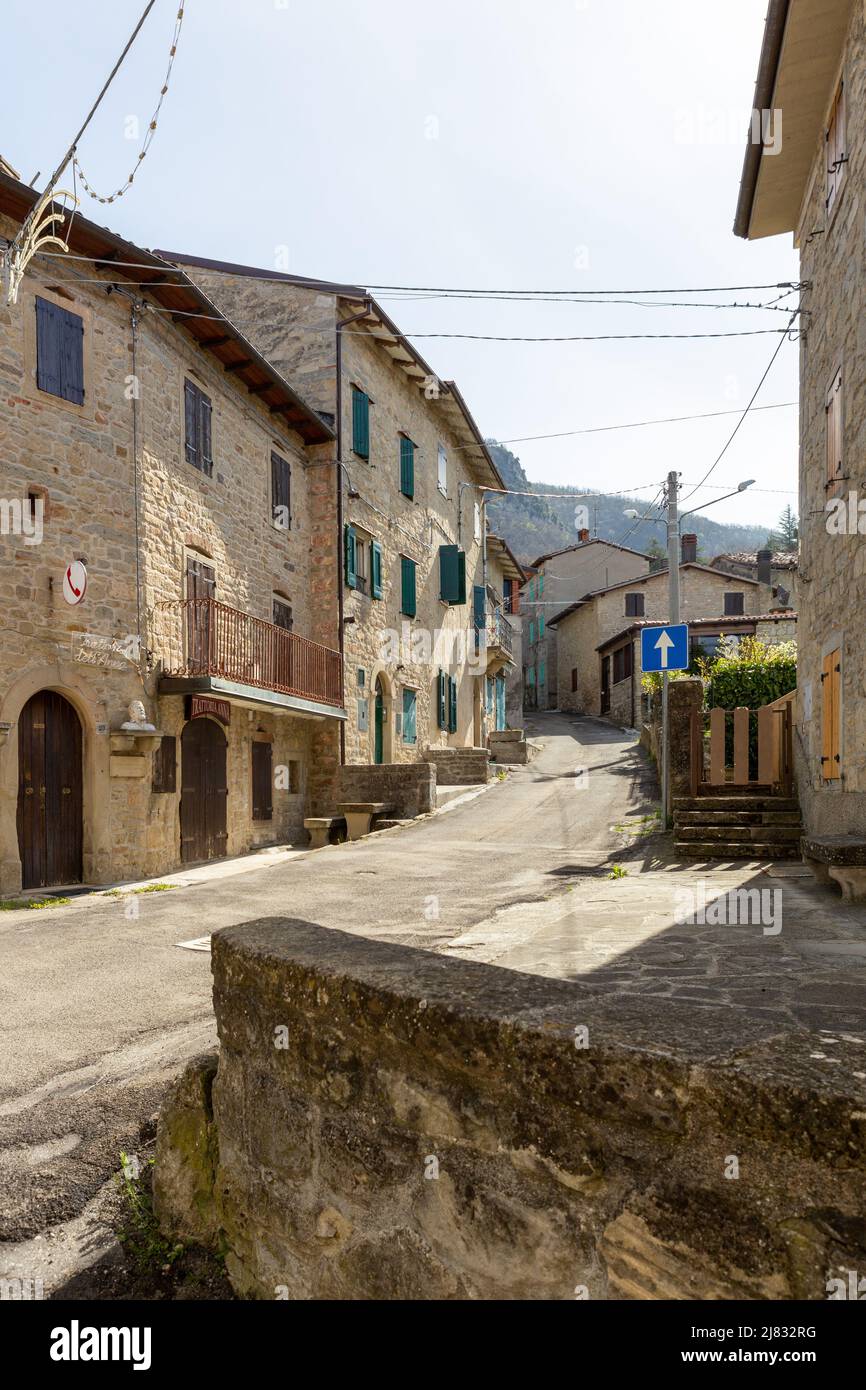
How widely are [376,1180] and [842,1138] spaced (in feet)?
3.65

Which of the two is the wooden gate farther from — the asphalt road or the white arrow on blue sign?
the asphalt road

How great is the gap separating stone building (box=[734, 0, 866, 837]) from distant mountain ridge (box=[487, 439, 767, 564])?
95.4 meters

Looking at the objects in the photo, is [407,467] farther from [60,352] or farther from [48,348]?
[48,348]

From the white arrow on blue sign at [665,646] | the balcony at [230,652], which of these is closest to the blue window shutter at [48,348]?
the balcony at [230,652]

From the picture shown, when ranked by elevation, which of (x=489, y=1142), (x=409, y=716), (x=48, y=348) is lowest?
(x=489, y=1142)

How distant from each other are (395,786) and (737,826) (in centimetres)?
747

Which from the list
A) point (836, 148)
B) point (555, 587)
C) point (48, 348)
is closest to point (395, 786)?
point (48, 348)

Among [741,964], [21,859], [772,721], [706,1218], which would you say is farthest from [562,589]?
[706,1218]

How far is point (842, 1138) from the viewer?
1327mm

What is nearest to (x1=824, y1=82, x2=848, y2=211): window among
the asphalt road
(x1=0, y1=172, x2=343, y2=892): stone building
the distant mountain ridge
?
the asphalt road

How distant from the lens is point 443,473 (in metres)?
23.7

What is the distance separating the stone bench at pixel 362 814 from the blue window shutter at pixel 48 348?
A: 8.40 metres

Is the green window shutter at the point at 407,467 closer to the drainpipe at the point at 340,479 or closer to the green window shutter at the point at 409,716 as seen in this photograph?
the drainpipe at the point at 340,479
